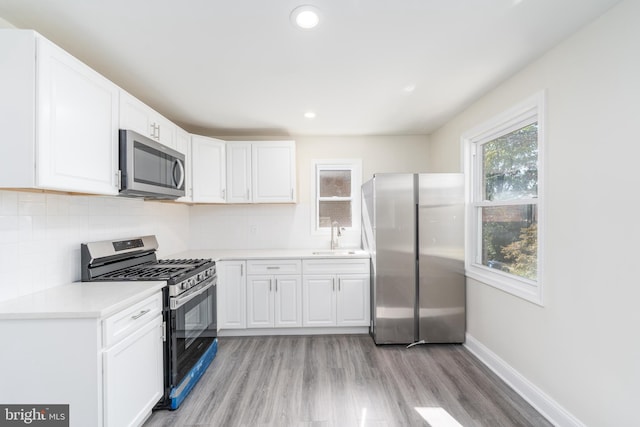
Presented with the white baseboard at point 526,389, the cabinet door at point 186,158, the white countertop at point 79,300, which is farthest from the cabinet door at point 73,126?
the white baseboard at point 526,389

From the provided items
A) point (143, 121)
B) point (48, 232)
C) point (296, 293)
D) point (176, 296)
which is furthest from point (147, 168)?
point (296, 293)

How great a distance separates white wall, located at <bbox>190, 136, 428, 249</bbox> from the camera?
3.77 metres

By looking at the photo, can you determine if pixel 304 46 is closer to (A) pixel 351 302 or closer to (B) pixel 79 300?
(B) pixel 79 300

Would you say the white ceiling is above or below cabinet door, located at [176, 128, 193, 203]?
above

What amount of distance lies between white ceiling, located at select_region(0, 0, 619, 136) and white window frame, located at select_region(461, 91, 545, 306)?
1.02 ft

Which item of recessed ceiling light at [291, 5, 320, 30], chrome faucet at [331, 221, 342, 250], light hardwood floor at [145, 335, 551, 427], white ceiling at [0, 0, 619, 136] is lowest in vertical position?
light hardwood floor at [145, 335, 551, 427]

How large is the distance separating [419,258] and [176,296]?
2.21 meters

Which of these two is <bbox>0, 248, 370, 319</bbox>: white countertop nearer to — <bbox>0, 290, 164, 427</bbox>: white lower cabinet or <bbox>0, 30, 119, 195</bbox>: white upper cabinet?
<bbox>0, 290, 164, 427</bbox>: white lower cabinet

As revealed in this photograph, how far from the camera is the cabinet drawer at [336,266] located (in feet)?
10.3

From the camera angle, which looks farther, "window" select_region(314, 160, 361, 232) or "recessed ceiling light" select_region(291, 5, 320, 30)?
"window" select_region(314, 160, 361, 232)

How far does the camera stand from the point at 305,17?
4.97ft

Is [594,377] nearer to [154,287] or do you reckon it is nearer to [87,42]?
[154,287]

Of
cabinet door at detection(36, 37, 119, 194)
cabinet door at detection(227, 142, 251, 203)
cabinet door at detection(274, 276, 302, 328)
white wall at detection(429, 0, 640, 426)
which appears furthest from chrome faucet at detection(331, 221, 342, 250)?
cabinet door at detection(36, 37, 119, 194)

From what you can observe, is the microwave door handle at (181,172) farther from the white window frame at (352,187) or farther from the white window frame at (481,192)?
the white window frame at (481,192)
